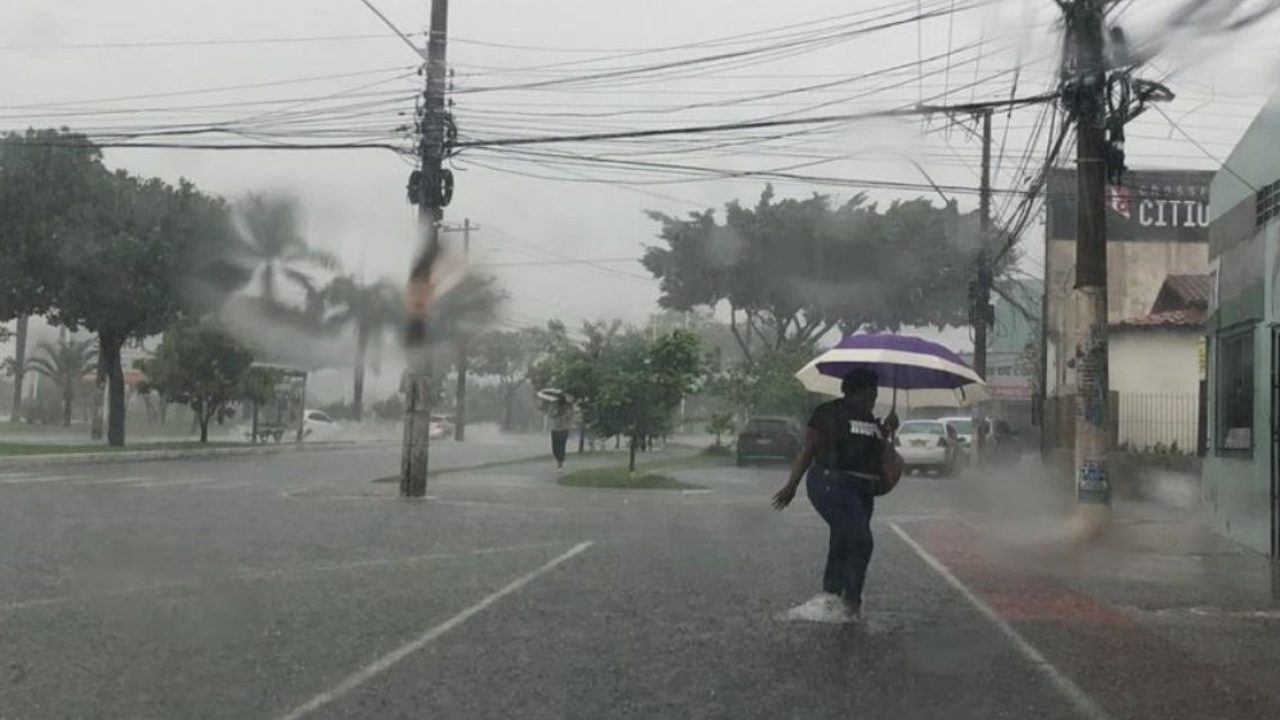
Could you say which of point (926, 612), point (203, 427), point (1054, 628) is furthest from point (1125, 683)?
point (203, 427)

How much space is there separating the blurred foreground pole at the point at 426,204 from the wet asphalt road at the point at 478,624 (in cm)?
350

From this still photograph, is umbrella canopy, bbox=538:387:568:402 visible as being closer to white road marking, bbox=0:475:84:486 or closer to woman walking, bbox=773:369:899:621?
white road marking, bbox=0:475:84:486

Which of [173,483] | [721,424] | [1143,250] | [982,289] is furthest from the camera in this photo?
[1143,250]

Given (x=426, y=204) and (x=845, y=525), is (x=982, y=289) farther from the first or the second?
(x=845, y=525)

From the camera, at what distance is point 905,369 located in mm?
11086

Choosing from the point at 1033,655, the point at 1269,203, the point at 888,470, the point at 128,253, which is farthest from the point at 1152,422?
the point at 128,253

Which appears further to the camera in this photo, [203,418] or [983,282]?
[203,418]

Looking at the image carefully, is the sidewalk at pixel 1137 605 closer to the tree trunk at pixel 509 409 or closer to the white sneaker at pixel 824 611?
the white sneaker at pixel 824 611

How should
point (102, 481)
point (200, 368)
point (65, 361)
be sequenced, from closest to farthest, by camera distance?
point (102, 481) → point (200, 368) → point (65, 361)

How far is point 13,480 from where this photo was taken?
19.9 metres

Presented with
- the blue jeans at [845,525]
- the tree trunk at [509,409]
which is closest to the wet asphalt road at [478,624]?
the blue jeans at [845,525]

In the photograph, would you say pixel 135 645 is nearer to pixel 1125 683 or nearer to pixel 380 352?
pixel 1125 683

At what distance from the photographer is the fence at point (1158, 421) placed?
873 inches

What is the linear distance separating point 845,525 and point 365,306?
1066 centimetres
